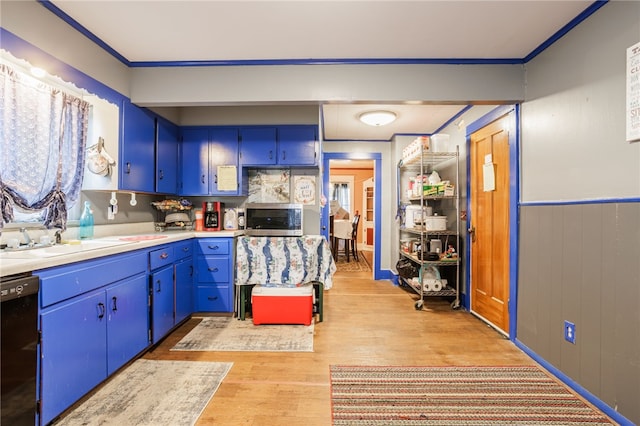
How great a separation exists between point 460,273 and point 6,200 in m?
4.06

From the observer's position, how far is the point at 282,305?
2822 mm

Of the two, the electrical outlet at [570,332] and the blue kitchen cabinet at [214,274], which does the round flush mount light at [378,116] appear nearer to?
the blue kitchen cabinet at [214,274]

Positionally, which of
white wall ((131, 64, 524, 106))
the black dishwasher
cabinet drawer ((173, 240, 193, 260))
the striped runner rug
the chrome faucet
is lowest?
the striped runner rug

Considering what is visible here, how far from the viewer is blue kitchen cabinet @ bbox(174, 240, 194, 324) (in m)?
2.62

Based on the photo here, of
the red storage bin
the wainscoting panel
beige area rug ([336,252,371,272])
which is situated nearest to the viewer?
the wainscoting panel

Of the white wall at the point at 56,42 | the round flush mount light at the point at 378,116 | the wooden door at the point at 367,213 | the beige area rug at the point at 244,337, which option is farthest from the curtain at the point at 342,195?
the white wall at the point at 56,42

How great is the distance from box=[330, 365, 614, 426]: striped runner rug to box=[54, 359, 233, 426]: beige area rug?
796 mm

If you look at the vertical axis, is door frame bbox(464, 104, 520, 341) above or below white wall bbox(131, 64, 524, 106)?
below

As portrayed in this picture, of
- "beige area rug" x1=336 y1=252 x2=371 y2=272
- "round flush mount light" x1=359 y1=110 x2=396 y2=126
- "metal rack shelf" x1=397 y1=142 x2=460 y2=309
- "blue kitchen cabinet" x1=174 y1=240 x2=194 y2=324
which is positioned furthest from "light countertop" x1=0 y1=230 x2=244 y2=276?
"beige area rug" x1=336 y1=252 x2=371 y2=272

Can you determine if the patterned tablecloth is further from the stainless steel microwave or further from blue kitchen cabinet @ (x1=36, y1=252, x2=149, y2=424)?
blue kitchen cabinet @ (x1=36, y1=252, x2=149, y2=424)

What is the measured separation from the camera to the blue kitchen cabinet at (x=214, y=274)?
2.94m

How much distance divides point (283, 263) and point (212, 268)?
0.73 metres

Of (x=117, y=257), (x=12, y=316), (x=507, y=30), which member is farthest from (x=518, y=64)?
(x=12, y=316)

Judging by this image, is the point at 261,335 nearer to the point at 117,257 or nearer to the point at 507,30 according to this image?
the point at 117,257
